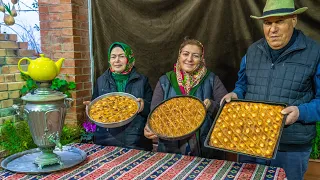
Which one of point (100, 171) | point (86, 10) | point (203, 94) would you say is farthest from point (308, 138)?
point (86, 10)

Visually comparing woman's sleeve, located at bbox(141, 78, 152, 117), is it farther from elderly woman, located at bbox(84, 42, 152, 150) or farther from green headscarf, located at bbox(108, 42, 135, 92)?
green headscarf, located at bbox(108, 42, 135, 92)

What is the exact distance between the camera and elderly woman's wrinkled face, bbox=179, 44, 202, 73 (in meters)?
2.43

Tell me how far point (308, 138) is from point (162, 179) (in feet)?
3.76

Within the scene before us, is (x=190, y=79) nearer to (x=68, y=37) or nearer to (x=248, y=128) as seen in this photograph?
(x=248, y=128)

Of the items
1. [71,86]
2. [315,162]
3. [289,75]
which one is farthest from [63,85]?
[315,162]

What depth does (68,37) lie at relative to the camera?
3.54m

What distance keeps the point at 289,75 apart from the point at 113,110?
1310 mm

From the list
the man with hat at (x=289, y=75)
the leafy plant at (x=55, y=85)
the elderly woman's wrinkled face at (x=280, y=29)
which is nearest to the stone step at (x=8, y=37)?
the leafy plant at (x=55, y=85)

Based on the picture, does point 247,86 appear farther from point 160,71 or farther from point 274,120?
point 160,71

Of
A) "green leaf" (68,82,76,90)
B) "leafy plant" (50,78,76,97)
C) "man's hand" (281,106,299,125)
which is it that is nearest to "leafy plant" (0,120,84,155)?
"leafy plant" (50,78,76,97)

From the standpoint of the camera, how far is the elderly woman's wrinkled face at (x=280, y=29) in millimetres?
2057

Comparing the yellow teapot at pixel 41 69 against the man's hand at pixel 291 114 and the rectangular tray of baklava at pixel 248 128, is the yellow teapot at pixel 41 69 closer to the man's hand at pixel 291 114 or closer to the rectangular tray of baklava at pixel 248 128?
the rectangular tray of baklava at pixel 248 128

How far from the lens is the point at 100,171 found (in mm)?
1751

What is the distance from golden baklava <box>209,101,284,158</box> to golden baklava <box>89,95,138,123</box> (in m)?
0.70
